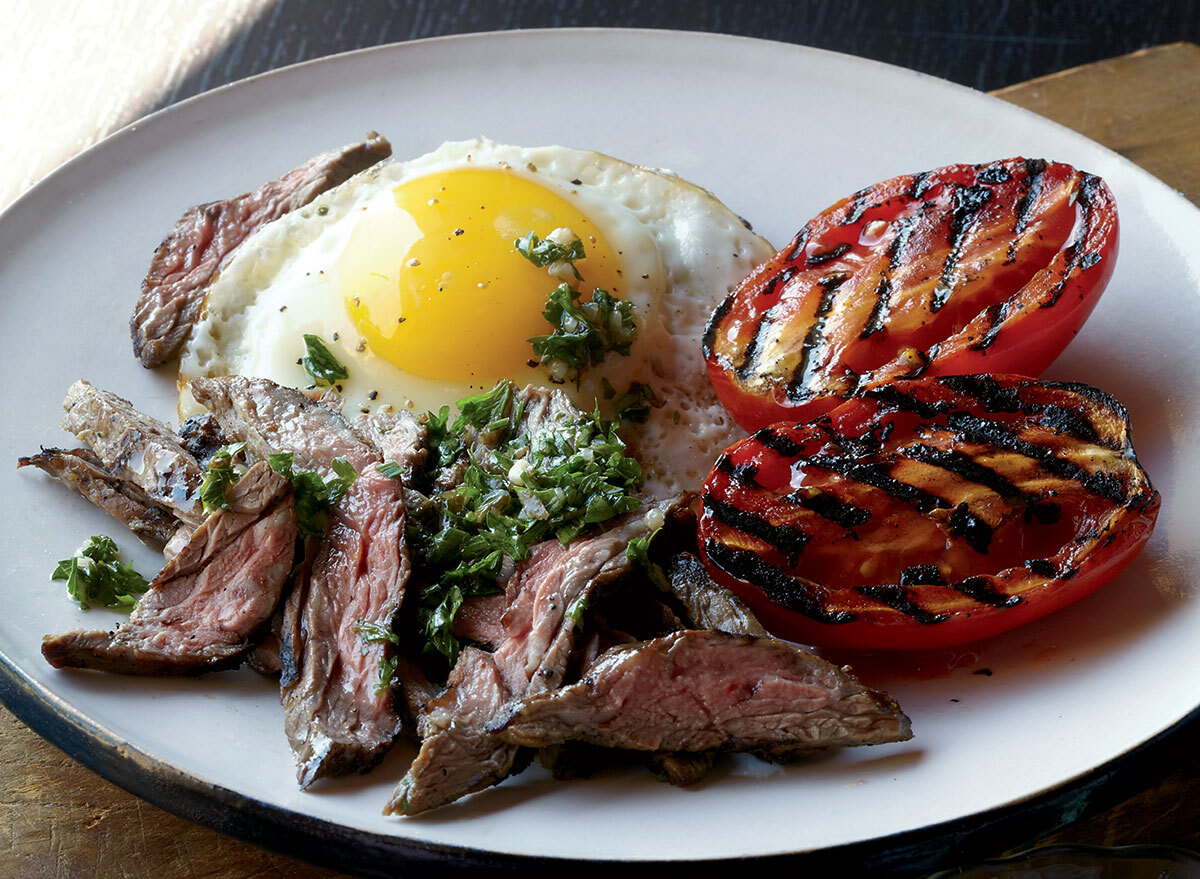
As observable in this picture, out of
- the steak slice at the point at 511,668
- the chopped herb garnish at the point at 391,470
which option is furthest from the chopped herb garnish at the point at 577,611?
the chopped herb garnish at the point at 391,470

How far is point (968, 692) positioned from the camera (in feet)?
9.25

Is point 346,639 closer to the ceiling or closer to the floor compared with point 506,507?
closer to the floor

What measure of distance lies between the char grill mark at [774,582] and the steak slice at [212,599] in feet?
3.68

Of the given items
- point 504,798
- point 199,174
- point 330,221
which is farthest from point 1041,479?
point 199,174

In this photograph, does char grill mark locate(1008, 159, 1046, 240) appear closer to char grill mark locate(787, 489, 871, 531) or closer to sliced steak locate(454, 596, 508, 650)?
char grill mark locate(787, 489, 871, 531)

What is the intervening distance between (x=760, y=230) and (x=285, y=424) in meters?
2.13

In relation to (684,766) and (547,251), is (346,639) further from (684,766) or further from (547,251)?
(547,251)

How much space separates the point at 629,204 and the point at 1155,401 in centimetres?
196

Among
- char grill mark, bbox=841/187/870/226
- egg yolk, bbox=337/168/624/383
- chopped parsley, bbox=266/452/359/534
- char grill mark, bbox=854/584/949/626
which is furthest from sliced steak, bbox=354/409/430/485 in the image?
char grill mark, bbox=841/187/870/226

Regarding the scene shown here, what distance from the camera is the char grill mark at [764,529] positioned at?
2859 mm

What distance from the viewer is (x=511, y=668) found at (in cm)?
262

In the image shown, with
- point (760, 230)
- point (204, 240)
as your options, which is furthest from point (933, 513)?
point (204, 240)

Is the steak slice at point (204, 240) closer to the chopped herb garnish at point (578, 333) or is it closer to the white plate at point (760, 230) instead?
the white plate at point (760, 230)

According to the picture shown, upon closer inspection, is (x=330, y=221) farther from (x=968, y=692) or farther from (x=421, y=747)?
(x=968, y=692)
